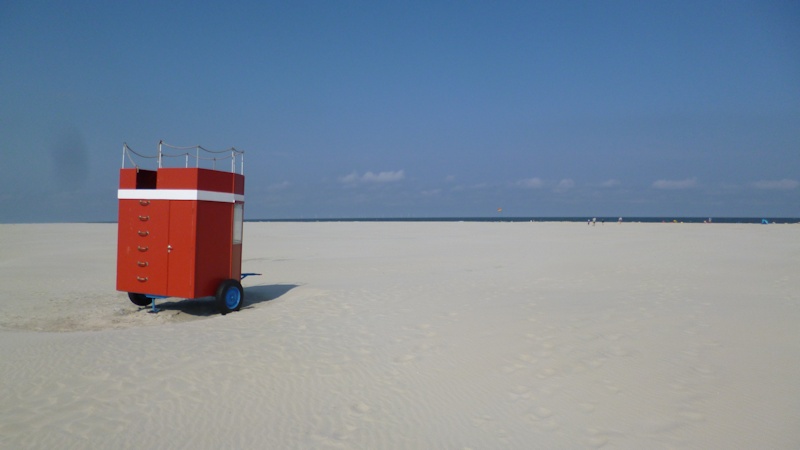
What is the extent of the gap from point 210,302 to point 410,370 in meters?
7.55

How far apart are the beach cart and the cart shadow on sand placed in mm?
637

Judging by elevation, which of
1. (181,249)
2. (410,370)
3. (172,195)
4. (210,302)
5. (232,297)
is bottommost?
(210,302)

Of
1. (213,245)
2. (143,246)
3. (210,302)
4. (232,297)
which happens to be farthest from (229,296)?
(143,246)

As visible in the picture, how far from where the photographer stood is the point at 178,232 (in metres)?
10.4

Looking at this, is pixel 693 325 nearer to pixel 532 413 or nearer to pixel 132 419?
pixel 532 413

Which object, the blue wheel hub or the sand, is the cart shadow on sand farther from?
the blue wheel hub

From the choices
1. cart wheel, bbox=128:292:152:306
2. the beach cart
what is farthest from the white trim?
cart wheel, bbox=128:292:152:306

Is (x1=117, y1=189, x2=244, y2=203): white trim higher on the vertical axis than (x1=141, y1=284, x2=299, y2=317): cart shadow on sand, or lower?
higher

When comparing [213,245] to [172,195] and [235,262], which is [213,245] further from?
[172,195]

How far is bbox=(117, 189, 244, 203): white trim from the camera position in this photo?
10.3m

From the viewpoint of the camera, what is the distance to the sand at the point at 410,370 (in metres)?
4.95

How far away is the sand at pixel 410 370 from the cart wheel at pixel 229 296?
38cm

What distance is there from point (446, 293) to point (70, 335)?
28.1 feet

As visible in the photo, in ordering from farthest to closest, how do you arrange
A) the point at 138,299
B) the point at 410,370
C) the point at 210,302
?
the point at 210,302 → the point at 138,299 → the point at 410,370
